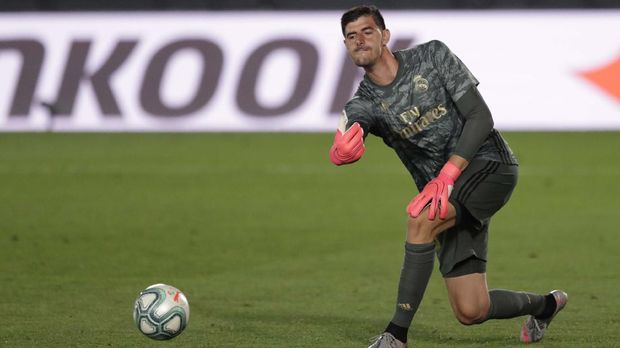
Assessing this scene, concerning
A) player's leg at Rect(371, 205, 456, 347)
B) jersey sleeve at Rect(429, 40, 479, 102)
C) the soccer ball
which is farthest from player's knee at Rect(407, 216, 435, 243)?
the soccer ball

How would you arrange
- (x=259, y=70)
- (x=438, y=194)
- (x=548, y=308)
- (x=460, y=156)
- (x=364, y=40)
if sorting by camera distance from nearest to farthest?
(x=438, y=194) < (x=460, y=156) < (x=364, y=40) < (x=548, y=308) < (x=259, y=70)

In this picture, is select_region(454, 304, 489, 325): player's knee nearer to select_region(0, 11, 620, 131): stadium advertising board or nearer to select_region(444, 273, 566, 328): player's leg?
select_region(444, 273, 566, 328): player's leg

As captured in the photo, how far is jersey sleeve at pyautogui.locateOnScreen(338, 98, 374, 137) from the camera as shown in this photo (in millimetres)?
6695

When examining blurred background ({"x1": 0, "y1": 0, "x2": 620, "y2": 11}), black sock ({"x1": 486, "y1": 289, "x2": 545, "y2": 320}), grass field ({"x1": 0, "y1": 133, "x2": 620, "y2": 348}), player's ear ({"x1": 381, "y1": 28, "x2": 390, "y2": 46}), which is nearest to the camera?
player's ear ({"x1": 381, "y1": 28, "x2": 390, "y2": 46})

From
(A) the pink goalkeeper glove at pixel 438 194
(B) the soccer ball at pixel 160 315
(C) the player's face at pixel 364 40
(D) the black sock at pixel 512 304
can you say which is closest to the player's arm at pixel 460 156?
(A) the pink goalkeeper glove at pixel 438 194

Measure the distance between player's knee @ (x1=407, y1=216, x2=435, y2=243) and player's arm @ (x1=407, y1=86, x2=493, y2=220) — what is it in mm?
50

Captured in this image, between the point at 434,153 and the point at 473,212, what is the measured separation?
1.23 feet

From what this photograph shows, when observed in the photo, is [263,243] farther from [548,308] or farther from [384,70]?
[384,70]

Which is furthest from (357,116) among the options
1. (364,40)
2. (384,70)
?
(364,40)

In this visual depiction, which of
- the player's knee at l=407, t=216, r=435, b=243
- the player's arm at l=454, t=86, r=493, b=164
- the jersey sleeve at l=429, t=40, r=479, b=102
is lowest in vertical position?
the player's knee at l=407, t=216, r=435, b=243

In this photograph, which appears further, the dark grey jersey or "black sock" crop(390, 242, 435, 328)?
the dark grey jersey

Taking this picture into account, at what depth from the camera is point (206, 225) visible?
40.1 feet

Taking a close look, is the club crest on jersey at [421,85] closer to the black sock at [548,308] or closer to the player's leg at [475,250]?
the player's leg at [475,250]

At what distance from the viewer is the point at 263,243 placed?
11148mm
